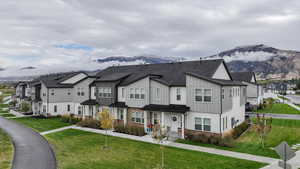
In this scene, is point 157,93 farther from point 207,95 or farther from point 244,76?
point 244,76

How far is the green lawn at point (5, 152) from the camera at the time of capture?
47.2 feet

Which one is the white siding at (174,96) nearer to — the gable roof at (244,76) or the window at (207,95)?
the window at (207,95)

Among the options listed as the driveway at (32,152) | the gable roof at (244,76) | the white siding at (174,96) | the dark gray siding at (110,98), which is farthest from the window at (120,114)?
the gable roof at (244,76)

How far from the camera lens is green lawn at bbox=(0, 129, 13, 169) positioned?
566 inches

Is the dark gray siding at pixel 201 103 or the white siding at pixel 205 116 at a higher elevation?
the dark gray siding at pixel 201 103

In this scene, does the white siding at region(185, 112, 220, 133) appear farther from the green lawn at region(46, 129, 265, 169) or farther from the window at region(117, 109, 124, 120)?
the window at region(117, 109, 124, 120)

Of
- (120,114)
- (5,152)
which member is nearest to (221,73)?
(120,114)

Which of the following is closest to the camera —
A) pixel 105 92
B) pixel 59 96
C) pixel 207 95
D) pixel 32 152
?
pixel 32 152

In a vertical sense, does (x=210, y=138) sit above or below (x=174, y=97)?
below

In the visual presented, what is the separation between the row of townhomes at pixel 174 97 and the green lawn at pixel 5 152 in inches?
452

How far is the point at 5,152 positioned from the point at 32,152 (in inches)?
81.6

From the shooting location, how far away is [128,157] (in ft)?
53.7

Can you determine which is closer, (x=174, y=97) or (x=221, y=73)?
(x=174, y=97)

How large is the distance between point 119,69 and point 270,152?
1108 inches
